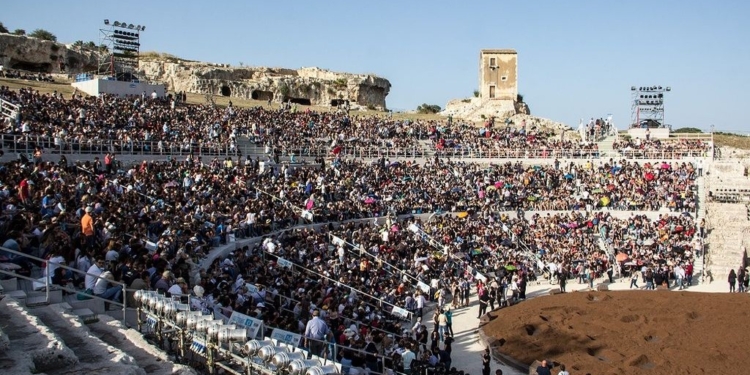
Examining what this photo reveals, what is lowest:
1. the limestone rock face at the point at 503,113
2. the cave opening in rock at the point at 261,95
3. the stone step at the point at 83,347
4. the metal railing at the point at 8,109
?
the stone step at the point at 83,347

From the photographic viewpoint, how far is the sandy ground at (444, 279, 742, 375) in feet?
59.9

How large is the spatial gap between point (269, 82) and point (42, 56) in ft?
68.0

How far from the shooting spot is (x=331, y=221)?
29.5 meters

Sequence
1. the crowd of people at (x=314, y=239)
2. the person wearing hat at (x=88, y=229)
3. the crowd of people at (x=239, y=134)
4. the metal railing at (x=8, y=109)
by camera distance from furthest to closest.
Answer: the crowd of people at (x=239, y=134) < the metal railing at (x=8, y=109) < the person wearing hat at (x=88, y=229) < the crowd of people at (x=314, y=239)

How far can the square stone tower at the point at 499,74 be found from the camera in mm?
65500

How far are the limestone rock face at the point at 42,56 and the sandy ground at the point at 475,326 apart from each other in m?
47.3

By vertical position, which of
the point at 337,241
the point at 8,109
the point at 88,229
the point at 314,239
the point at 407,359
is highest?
the point at 8,109

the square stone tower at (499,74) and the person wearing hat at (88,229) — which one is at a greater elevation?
the square stone tower at (499,74)

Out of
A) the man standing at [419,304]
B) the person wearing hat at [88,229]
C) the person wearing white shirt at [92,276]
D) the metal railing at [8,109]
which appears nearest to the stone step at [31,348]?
the person wearing white shirt at [92,276]

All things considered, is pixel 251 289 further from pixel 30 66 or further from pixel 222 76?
pixel 222 76

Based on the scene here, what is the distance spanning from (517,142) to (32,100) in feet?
99.2

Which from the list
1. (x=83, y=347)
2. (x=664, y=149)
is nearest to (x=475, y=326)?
(x=83, y=347)

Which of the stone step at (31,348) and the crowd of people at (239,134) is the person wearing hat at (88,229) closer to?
the stone step at (31,348)

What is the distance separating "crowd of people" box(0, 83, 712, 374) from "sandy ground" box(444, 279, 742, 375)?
0.57 meters
